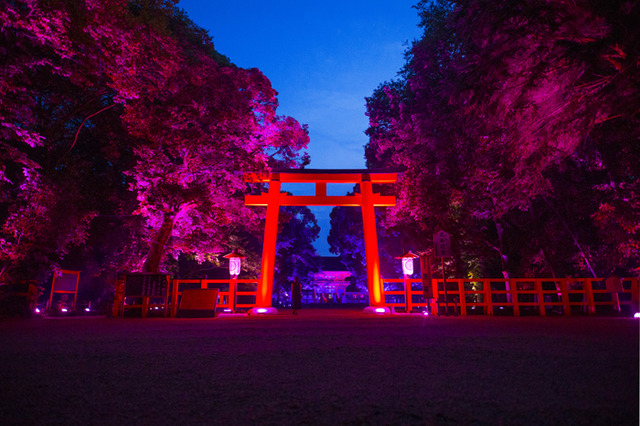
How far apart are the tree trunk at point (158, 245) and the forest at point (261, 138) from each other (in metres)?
0.05

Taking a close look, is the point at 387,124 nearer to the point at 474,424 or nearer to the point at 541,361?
the point at 541,361

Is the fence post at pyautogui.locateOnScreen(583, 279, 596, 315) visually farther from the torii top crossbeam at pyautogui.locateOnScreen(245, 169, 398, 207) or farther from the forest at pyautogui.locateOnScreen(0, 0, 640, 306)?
the torii top crossbeam at pyautogui.locateOnScreen(245, 169, 398, 207)

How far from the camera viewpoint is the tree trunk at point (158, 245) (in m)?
13.0

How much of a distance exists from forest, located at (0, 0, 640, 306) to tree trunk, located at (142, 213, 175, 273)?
0.15 feet

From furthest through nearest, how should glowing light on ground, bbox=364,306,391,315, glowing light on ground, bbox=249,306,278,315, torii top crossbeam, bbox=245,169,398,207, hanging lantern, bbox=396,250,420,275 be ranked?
torii top crossbeam, bbox=245,169,398,207, hanging lantern, bbox=396,250,420,275, glowing light on ground, bbox=364,306,391,315, glowing light on ground, bbox=249,306,278,315

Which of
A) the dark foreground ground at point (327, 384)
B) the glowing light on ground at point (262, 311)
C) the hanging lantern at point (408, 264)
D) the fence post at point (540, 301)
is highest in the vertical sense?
the hanging lantern at point (408, 264)

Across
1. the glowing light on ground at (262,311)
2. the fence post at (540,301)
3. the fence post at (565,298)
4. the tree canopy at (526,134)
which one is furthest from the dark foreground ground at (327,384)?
→ the glowing light on ground at (262,311)

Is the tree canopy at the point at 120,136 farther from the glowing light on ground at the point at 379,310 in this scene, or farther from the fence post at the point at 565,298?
the fence post at the point at 565,298

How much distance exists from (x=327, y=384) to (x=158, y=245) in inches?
471

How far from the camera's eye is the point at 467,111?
20.6 ft

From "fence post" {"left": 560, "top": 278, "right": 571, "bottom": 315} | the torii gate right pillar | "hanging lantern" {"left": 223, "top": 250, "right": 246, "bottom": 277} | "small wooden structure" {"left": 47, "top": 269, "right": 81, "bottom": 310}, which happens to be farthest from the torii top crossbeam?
"small wooden structure" {"left": 47, "top": 269, "right": 81, "bottom": 310}

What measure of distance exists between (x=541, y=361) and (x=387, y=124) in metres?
19.9

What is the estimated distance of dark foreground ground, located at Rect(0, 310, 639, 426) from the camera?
1.86 meters

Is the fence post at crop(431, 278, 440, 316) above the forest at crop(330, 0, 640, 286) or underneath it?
underneath
